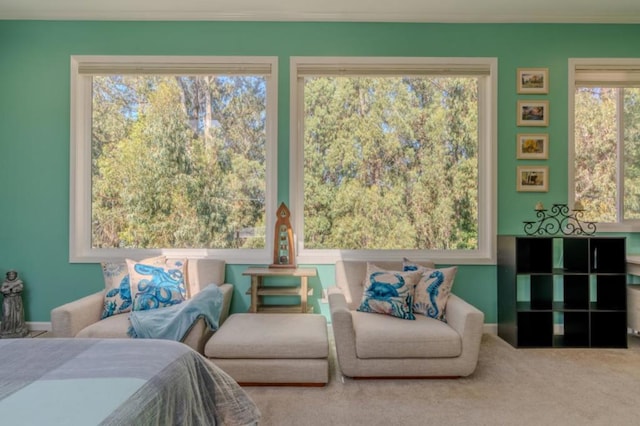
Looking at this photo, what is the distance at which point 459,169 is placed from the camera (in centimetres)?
364

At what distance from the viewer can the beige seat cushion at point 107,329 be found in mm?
2537

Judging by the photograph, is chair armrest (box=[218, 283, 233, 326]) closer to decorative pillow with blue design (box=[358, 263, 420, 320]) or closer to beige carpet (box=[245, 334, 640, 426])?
beige carpet (box=[245, 334, 640, 426])

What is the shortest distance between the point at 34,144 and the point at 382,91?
3.16m

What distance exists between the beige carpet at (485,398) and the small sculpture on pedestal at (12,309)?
232cm

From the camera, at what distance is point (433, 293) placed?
9.53 ft

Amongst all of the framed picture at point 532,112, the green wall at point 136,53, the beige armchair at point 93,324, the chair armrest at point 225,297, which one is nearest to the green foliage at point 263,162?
the green wall at point 136,53

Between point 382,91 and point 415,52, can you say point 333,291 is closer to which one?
point 382,91

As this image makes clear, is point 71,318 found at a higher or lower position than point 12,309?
higher

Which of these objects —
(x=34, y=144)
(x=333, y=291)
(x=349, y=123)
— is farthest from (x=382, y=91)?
(x=34, y=144)

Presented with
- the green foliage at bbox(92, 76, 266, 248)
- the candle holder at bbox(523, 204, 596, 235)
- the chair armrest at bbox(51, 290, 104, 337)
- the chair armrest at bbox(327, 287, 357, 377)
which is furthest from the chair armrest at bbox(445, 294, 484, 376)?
the chair armrest at bbox(51, 290, 104, 337)

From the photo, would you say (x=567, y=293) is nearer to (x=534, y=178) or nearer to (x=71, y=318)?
(x=534, y=178)

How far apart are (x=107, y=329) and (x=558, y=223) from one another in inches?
146

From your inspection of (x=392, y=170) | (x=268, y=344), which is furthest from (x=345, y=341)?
(x=392, y=170)

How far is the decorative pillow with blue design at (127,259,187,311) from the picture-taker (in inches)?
111
